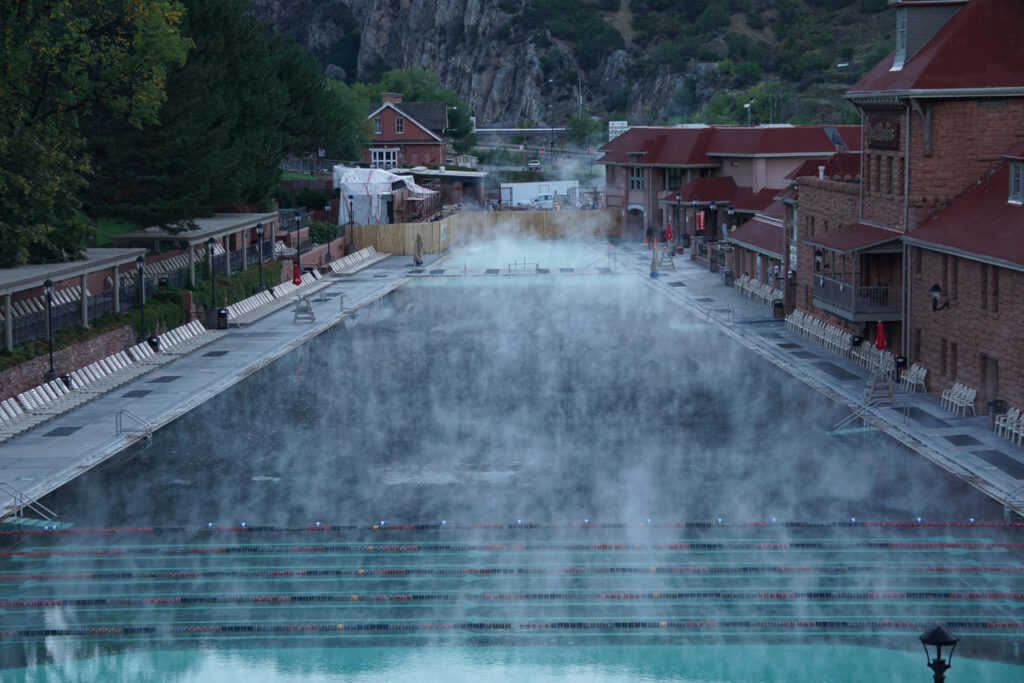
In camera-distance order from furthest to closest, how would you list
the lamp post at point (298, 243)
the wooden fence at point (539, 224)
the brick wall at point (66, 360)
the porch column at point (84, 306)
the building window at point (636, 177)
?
1. the wooden fence at point (539, 224)
2. the building window at point (636, 177)
3. the lamp post at point (298, 243)
4. the porch column at point (84, 306)
5. the brick wall at point (66, 360)

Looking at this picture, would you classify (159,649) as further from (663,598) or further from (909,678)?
(909,678)

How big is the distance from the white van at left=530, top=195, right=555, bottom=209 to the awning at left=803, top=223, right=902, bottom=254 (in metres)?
62.7

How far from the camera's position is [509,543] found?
23.6 m

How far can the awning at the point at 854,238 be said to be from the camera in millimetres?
39000

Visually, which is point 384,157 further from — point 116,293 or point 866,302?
point 866,302

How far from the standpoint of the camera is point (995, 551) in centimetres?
2283

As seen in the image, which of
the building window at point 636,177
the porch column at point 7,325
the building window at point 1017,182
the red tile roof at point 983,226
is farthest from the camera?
the building window at point 636,177

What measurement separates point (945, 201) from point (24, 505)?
2607cm

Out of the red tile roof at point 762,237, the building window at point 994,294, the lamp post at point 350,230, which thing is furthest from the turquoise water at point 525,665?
the lamp post at point 350,230

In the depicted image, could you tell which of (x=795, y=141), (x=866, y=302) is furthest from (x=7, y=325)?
(x=795, y=141)

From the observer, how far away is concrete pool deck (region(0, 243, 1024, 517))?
2859 cm

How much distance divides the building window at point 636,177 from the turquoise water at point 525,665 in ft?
242

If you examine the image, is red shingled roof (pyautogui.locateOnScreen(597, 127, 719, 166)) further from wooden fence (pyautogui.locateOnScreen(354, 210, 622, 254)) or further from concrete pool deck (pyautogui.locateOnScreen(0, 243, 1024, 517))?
concrete pool deck (pyautogui.locateOnScreen(0, 243, 1024, 517))

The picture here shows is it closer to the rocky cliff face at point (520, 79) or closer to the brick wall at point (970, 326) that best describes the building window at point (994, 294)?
the brick wall at point (970, 326)
